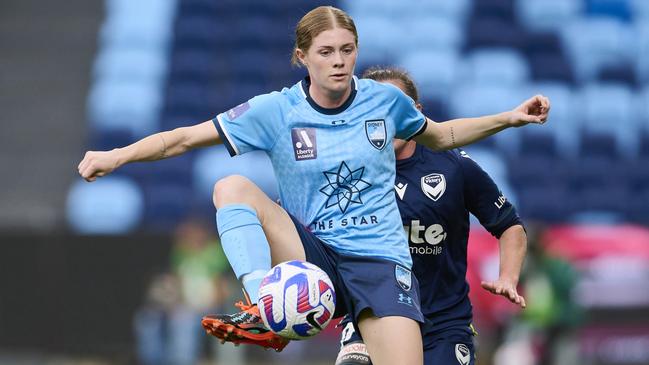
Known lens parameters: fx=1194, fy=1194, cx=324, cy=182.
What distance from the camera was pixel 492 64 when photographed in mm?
15883

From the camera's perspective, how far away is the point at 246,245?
477 cm

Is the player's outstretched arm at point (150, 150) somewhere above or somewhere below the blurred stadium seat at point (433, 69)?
below

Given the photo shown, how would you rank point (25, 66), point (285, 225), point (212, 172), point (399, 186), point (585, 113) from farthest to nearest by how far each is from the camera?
point (25, 66) < point (585, 113) < point (212, 172) < point (399, 186) < point (285, 225)

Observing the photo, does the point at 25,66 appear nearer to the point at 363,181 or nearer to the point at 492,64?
the point at 492,64

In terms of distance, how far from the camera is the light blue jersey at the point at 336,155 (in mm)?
4910

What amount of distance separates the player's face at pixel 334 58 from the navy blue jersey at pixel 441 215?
894 millimetres

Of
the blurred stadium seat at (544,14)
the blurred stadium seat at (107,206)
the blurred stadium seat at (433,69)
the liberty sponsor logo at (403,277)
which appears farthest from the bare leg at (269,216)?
the blurred stadium seat at (544,14)

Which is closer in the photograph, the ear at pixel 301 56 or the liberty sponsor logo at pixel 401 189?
the ear at pixel 301 56

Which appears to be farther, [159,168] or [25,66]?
[25,66]

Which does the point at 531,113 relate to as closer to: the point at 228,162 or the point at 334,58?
the point at 334,58

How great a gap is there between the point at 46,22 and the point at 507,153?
22.9 feet

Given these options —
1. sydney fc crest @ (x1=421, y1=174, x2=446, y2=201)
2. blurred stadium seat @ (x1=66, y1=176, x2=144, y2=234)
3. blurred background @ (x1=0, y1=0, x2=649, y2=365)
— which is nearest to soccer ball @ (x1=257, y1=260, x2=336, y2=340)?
sydney fc crest @ (x1=421, y1=174, x2=446, y2=201)

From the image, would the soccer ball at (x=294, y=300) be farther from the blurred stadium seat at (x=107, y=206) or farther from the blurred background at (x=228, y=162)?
the blurred stadium seat at (x=107, y=206)

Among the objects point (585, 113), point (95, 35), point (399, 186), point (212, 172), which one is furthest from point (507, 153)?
point (399, 186)
